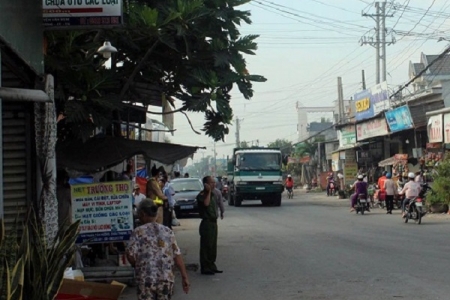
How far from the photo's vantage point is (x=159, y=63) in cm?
1253

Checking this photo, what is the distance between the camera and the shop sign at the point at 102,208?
10898mm

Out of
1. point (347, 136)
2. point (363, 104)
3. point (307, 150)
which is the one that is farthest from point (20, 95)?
point (307, 150)

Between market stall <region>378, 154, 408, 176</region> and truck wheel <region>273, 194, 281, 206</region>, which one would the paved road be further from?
truck wheel <region>273, 194, 281, 206</region>

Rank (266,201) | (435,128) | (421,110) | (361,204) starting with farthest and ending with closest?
(266,201), (421,110), (435,128), (361,204)

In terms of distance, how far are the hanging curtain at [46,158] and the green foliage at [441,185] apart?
20174mm

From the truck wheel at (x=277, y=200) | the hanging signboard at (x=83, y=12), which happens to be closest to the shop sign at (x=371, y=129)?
the truck wheel at (x=277, y=200)

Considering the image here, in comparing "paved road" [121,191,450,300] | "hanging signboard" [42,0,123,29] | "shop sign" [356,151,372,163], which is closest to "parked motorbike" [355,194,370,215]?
"paved road" [121,191,450,300]

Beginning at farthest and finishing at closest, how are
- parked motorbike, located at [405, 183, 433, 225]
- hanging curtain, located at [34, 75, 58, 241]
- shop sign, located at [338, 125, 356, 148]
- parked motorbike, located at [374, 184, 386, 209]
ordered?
1. shop sign, located at [338, 125, 356, 148]
2. parked motorbike, located at [374, 184, 386, 209]
3. parked motorbike, located at [405, 183, 433, 225]
4. hanging curtain, located at [34, 75, 58, 241]

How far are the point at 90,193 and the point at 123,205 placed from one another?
0.49 meters

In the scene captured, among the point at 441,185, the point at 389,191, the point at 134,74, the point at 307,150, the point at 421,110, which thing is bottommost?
the point at 389,191

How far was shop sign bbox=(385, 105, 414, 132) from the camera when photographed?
36.2m

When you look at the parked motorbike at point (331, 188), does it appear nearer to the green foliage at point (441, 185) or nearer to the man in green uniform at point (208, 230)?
the green foliage at point (441, 185)

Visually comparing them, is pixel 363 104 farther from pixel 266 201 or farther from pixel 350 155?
pixel 266 201

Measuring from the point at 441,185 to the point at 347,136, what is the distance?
25.8m
